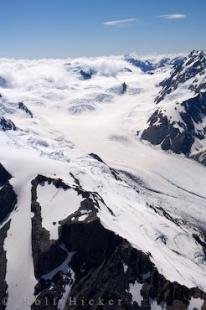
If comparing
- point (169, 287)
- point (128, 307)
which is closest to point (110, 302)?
point (128, 307)

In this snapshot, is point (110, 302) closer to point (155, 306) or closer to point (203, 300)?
point (155, 306)

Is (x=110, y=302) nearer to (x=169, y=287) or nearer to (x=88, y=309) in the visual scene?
(x=88, y=309)

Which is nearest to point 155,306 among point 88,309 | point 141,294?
point 141,294

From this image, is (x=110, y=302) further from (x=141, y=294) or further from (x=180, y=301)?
(x=180, y=301)

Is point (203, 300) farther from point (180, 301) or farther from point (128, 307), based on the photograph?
point (128, 307)

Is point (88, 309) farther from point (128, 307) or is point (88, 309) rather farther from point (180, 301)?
point (180, 301)
